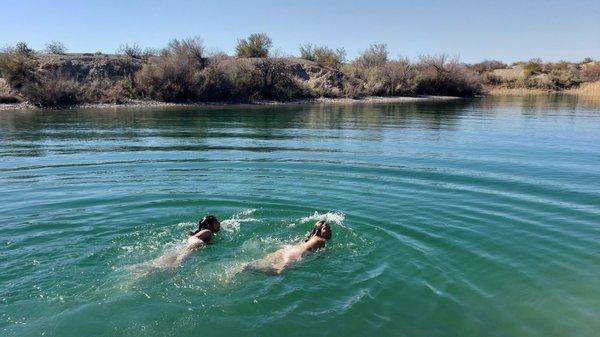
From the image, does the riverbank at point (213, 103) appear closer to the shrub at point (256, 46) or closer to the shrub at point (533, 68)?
the shrub at point (256, 46)

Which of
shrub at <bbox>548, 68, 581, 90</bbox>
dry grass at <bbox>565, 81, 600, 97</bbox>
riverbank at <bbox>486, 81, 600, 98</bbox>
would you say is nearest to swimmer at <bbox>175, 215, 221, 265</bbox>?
riverbank at <bbox>486, 81, 600, 98</bbox>

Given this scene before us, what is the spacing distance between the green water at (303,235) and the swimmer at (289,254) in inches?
8.0

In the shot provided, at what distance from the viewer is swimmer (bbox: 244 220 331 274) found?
9.48m

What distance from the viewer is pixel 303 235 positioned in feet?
38.9

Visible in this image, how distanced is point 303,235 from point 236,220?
1920 millimetres

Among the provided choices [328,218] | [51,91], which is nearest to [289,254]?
[328,218]

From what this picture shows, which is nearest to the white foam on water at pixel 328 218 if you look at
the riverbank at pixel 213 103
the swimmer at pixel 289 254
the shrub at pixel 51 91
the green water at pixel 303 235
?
the green water at pixel 303 235

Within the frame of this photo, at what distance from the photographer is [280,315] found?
798 centimetres

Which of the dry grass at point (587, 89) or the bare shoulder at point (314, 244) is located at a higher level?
the dry grass at point (587, 89)

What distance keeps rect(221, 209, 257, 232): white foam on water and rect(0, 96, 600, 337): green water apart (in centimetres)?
6

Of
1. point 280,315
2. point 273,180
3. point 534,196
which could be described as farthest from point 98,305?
point 534,196

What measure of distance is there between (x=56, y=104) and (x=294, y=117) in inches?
1075

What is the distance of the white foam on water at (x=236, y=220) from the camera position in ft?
39.6

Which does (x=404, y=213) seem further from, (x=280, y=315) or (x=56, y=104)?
(x=56, y=104)
